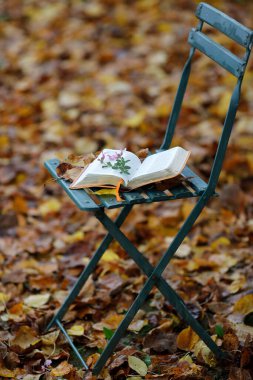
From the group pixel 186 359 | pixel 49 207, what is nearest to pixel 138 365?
pixel 186 359

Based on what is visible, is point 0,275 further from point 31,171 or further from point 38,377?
point 31,171

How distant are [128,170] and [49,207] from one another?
1.61 metres

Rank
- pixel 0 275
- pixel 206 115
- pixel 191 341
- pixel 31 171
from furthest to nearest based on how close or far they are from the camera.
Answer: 1. pixel 206 115
2. pixel 31 171
3. pixel 0 275
4. pixel 191 341

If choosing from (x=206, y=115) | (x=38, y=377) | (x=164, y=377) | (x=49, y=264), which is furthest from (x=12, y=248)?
(x=206, y=115)

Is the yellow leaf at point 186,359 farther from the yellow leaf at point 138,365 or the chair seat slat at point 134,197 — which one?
the chair seat slat at point 134,197

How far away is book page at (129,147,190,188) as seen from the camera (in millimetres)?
2336

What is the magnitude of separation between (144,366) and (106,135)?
2291 millimetres

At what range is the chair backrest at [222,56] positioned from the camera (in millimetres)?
2299

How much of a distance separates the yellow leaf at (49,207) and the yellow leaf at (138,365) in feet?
4.90

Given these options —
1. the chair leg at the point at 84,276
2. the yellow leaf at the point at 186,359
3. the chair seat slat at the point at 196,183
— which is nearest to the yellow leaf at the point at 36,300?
the chair leg at the point at 84,276

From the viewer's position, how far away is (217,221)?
371cm

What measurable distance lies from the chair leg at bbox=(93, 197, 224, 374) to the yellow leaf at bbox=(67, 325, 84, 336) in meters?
0.31

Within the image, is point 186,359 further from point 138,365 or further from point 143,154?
point 143,154

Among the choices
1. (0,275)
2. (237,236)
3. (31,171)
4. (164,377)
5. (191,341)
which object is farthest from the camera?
(31,171)
